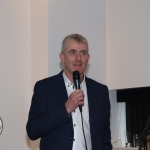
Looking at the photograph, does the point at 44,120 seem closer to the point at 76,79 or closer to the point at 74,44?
the point at 76,79

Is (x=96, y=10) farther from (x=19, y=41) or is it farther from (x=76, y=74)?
(x=76, y=74)

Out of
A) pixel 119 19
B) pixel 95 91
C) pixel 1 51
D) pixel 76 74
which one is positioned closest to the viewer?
pixel 76 74

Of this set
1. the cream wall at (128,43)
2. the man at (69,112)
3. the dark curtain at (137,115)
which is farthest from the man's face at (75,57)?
the dark curtain at (137,115)

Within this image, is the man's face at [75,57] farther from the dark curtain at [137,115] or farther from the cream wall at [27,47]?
the dark curtain at [137,115]

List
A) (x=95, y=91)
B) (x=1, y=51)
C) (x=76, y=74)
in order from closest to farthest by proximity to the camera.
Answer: (x=76, y=74) → (x=95, y=91) → (x=1, y=51)

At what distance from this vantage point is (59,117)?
2.56 m

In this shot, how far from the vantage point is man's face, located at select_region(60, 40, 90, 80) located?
2.81 meters

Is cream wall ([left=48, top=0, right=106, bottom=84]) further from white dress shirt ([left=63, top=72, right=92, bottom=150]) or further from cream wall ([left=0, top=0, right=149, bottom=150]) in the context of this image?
white dress shirt ([left=63, top=72, right=92, bottom=150])

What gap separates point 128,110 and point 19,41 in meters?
1.50

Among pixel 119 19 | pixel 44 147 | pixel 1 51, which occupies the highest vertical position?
pixel 119 19

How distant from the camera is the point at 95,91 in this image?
2.95 metres

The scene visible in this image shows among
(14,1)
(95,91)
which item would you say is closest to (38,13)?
(14,1)

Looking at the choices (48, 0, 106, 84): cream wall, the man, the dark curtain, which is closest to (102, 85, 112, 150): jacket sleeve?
the man

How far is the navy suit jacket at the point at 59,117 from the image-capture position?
8.46 feet
